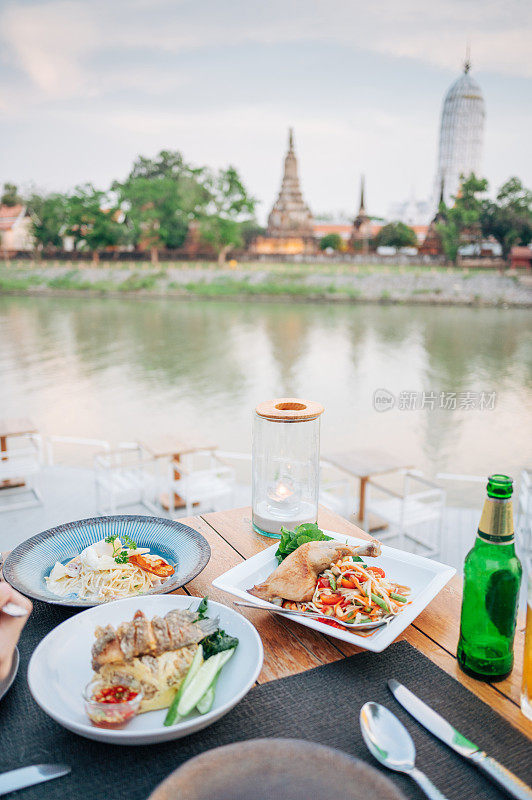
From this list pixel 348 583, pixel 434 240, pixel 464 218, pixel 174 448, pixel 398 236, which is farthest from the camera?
pixel 398 236

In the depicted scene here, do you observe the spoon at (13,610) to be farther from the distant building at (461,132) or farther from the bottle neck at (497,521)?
the distant building at (461,132)

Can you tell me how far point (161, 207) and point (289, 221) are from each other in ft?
22.9

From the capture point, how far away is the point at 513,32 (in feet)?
57.8

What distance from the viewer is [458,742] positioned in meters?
0.60

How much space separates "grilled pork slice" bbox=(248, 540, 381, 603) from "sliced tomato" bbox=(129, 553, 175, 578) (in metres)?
0.16

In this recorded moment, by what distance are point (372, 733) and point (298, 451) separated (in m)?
0.62

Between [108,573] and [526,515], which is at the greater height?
[108,573]

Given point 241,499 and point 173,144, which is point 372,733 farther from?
point 173,144

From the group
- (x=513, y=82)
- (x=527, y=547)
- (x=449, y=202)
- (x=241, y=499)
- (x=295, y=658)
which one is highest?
(x=513, y=82)

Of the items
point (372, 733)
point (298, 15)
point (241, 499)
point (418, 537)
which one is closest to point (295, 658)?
point (372, 733)

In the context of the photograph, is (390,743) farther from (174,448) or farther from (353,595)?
(174,448)

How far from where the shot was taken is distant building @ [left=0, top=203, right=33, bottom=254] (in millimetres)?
28500

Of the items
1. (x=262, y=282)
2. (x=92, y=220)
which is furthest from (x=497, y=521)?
(x=92, y=220)

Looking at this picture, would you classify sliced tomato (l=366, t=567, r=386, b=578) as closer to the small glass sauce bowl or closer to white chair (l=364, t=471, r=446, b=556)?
the small glass sauce bowl
